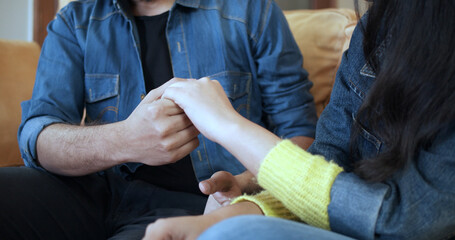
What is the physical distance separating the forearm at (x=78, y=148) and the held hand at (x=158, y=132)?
0.04m

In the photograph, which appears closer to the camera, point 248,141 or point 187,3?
point 248,141

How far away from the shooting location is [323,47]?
1.33 m

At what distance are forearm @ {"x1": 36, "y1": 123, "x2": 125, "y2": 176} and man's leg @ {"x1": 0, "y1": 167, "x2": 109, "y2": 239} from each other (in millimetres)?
39

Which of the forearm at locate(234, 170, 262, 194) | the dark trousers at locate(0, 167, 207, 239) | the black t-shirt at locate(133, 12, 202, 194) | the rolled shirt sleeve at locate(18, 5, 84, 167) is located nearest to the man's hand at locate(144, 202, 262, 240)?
the forearm at locate(234, 170, 262, 194)

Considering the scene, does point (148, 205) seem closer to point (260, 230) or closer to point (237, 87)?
point (237, 87)

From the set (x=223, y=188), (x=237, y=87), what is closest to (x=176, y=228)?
(x=223, y=188)

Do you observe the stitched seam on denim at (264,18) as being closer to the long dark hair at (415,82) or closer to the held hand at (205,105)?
the held hand at (205,105)

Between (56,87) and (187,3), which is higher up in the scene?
(187,3)

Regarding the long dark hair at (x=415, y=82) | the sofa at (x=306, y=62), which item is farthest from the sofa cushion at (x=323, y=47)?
the long dark hair at (x=415, y=82)

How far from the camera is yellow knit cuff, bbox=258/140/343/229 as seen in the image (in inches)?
22.4

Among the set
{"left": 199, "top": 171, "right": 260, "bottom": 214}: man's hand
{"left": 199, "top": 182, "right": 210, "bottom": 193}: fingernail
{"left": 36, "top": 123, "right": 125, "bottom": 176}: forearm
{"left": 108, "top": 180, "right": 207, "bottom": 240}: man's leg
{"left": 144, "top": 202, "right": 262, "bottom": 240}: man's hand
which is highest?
{"left": 144, "top": 202, "right": 262, "bottom": 240}: man's hand

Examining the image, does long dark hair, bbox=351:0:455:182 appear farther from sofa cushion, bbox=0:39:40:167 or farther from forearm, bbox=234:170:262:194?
sofa cushion, bbox=0:39:40:167

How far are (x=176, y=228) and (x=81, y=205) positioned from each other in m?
0.49

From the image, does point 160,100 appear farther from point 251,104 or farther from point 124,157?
point 251,104
